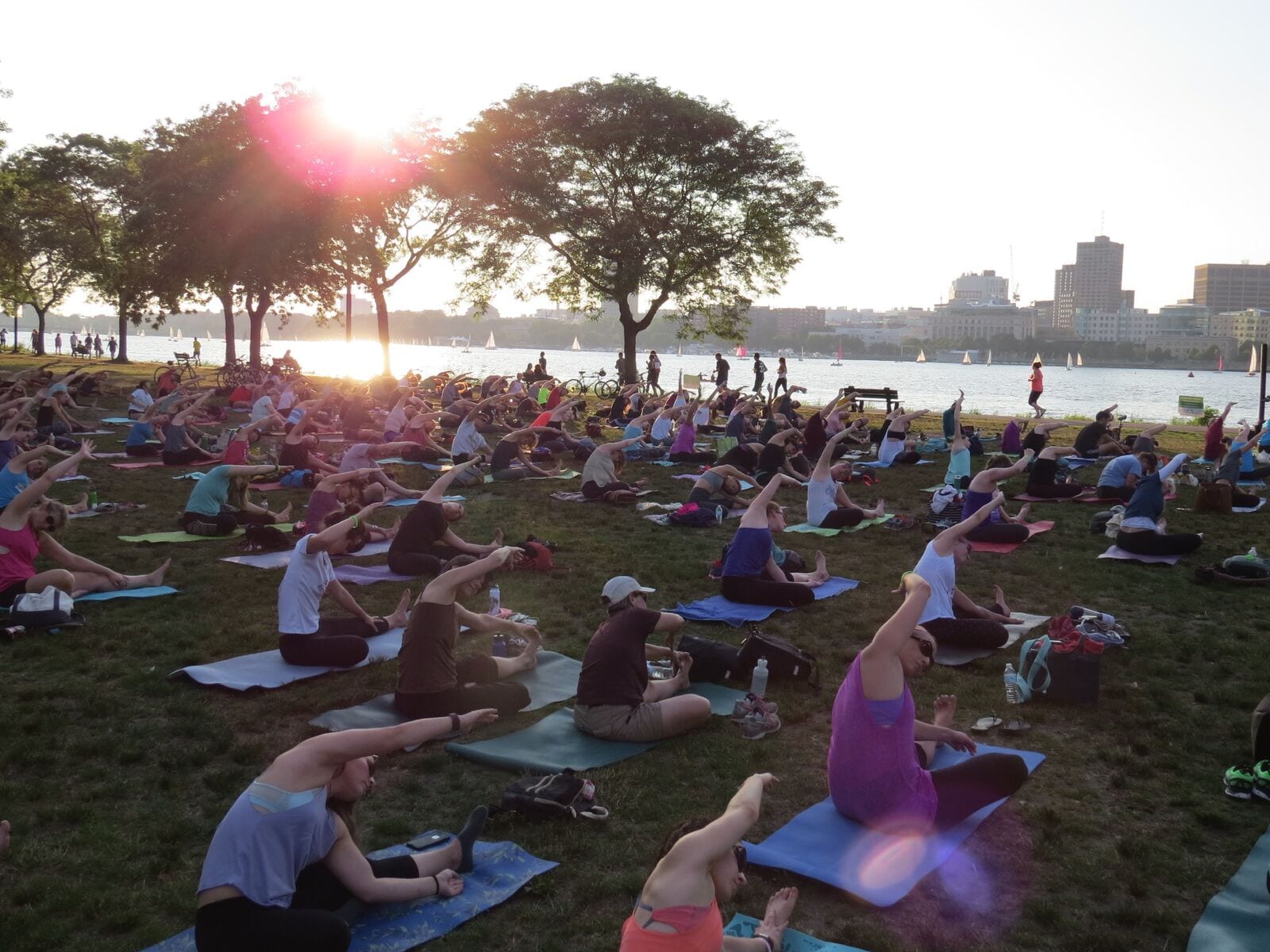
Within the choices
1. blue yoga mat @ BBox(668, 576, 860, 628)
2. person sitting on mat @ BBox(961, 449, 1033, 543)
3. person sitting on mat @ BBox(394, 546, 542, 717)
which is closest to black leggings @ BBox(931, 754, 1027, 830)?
Answer: person sitting on mat @ BBox(394, 546, 542, 717)

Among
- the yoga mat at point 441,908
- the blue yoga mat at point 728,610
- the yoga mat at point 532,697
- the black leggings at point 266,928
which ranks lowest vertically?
the yoga mat at point 441,908

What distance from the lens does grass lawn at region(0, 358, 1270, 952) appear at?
4344 millimetres

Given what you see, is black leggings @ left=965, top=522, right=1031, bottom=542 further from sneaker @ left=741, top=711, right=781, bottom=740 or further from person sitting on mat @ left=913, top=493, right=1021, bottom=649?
sneaker @ left=741, top=711, right=781, bottom=740

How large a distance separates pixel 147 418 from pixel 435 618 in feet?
46.1

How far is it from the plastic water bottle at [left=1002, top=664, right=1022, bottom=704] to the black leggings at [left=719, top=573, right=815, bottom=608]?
2.27m

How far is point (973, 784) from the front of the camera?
516 cm

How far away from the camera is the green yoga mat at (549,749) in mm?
5816

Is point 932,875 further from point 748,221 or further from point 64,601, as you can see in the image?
point 748,221

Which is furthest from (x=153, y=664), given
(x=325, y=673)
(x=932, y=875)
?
(x=932, y=875)

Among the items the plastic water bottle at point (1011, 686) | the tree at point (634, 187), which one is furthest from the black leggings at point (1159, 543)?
the tree at point (634, 187)

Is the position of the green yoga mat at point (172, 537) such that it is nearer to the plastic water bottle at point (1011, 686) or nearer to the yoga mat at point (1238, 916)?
the plastic water bottle at point (1011, 686)

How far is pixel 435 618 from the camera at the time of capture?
627 cm

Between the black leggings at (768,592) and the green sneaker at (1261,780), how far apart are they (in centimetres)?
408

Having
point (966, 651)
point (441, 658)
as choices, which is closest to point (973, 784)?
point (966, 651)
